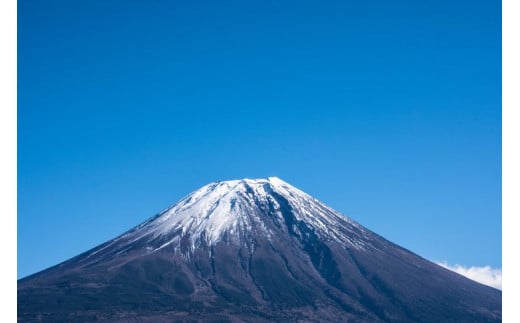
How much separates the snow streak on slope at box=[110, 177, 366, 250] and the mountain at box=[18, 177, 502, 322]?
1.07ft

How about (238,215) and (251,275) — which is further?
(238,215)

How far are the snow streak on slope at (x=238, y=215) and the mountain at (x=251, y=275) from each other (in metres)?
0.33

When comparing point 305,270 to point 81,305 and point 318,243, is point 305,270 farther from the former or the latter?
point 81,305

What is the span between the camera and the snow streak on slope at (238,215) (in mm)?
144375

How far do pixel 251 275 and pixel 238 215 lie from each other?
2358 cm

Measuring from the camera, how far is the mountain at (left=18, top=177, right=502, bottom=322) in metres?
112

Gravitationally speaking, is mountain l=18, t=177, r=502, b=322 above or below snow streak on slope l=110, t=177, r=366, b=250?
below

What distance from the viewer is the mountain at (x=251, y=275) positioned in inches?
4414

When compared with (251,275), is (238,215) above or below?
above

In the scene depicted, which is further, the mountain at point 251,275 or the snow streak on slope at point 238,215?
the snow streak on slope at point 238,215

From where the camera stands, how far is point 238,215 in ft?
493

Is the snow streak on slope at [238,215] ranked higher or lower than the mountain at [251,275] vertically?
higher
